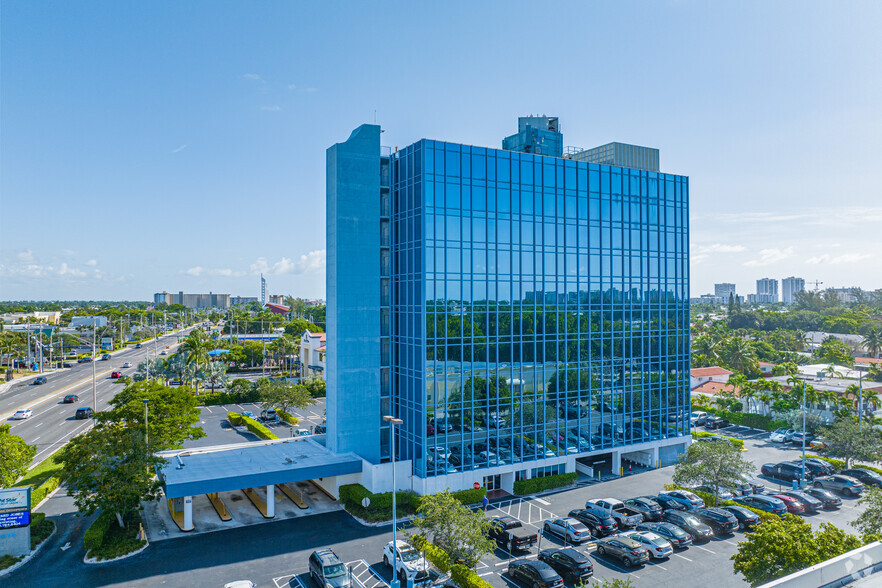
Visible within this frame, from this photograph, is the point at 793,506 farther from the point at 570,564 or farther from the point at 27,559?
the point at 27,559

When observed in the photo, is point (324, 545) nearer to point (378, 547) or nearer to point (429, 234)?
point (378, 547)

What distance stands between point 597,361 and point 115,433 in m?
36.7

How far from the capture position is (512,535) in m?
32.0

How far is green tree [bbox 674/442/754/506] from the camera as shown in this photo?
128 feet

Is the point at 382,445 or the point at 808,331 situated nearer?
the point at 382,445

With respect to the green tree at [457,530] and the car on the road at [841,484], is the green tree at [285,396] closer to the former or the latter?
the green tree at [457,530]

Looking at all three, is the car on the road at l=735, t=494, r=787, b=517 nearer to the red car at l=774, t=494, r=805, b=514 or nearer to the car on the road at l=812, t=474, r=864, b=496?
the red car at l=774, t=494, r=805, b=514

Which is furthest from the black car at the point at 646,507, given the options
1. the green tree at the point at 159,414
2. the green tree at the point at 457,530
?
the green tree at the point at 159,414

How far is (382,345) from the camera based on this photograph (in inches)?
1705

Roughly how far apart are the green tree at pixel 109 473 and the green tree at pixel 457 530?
57.8 feet

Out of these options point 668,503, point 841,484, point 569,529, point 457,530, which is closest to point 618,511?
point 668,503

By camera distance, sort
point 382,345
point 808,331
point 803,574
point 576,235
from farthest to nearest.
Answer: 1. point 808,331
2. point 576,235
3. point 382,345
4. point 803,574

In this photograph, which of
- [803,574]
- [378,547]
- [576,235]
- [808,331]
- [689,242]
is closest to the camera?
[803,574]

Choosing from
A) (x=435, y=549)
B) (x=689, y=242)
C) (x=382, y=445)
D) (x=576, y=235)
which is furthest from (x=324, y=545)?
(x=689, y=242)
